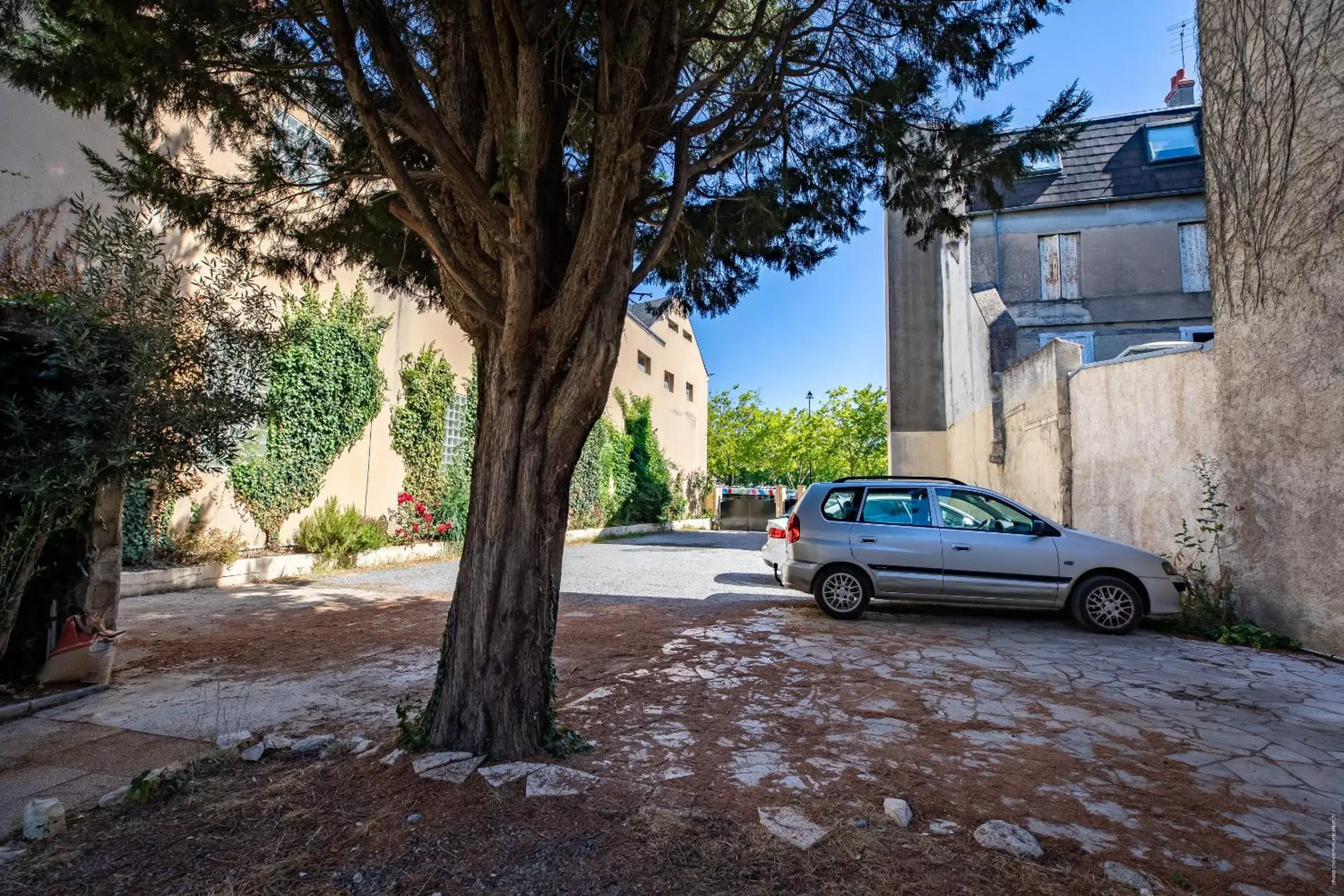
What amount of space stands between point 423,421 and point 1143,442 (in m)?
12.9

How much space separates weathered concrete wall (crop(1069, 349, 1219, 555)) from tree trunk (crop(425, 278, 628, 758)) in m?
7.73

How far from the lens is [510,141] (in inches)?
120

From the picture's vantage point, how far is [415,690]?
4801 mm

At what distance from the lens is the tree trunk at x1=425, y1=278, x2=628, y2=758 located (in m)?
3.40

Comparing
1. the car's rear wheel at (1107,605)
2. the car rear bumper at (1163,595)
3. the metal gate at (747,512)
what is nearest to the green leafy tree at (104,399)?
the car's rear wheel at (1107,605)

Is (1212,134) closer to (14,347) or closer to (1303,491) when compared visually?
(1303,491)

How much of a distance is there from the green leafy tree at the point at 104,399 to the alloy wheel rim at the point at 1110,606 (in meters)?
8.45

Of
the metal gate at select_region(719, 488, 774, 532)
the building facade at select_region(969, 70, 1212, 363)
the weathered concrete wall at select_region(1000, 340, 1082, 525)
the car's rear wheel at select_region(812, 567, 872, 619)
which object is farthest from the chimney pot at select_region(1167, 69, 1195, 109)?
the metal gate at select_region(719, 488, 774, 532)

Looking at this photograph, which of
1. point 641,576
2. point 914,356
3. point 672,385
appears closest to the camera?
point 641,576

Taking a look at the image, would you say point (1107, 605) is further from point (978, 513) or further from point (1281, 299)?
point (1281, 299)

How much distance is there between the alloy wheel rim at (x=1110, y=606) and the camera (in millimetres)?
7227

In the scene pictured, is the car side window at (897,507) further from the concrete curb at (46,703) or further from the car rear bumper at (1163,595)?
the concrete curb at (46,703)

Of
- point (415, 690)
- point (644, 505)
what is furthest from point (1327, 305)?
point (644, 505)

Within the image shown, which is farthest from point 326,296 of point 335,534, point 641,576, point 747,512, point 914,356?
point 747,512
